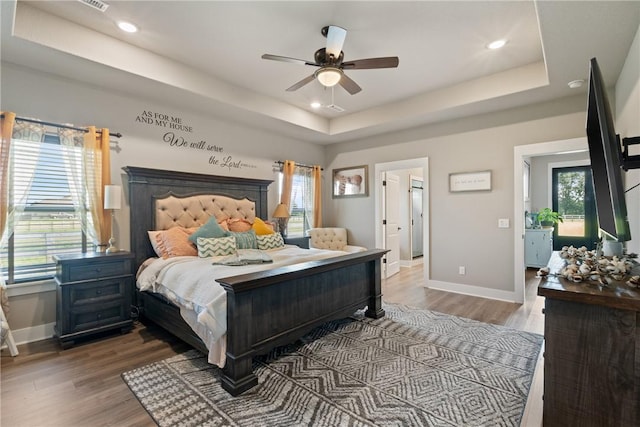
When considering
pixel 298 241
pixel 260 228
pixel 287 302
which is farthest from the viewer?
pixel 298 241

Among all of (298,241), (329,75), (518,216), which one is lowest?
(298,241)

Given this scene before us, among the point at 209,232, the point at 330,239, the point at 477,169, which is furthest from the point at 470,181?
the point at 209,232

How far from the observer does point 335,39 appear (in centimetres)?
263

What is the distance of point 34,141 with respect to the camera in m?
2.90

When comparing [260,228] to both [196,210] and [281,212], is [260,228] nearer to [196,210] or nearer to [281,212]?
[281,212]

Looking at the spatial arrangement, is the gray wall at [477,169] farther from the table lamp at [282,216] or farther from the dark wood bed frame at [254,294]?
the table lamp at [282,216]

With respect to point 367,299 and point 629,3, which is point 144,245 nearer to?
point 367,299

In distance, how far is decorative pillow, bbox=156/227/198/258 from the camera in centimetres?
332

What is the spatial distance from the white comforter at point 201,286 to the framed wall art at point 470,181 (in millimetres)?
2509

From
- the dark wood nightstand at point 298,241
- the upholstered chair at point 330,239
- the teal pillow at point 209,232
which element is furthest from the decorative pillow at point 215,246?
the upholstered chair at point 330,239

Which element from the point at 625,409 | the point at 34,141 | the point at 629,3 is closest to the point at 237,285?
the point at 625,409

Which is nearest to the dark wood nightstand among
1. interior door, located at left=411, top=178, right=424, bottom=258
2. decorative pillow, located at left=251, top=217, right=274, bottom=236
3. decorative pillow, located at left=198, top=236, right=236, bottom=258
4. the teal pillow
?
decorative pillow, located at left=251, top=217, right=274, bottom=236

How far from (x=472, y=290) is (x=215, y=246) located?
12.1 feet

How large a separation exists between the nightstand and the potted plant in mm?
7204
